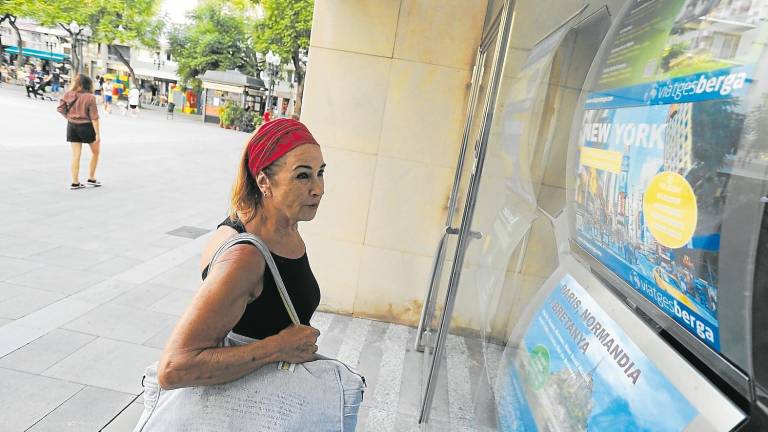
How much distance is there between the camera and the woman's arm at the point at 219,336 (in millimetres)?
1220

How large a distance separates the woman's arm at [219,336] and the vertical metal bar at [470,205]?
6.09 feet

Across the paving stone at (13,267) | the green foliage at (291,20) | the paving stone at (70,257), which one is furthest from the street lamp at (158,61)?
the paving stone at (13,267)

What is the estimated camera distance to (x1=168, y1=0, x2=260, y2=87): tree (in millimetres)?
37531

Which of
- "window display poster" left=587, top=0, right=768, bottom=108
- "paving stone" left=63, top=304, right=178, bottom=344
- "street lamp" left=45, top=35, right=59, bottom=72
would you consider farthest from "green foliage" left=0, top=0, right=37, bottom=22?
"window display poster" left=587, top=0, right=768, bottom=108

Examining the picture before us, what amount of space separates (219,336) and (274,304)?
0.63 ft

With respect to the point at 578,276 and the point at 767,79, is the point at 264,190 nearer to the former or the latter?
the point at 578,276

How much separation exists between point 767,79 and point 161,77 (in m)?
52.8

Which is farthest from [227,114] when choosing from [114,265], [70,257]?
[114,265]

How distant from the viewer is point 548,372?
125 cm

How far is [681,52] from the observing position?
0.92 meters

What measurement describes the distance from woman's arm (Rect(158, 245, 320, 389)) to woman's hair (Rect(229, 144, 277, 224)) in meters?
0.26

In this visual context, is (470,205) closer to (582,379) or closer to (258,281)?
(258,281)

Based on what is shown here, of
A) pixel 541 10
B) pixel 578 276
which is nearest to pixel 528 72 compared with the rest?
pixel 541 10

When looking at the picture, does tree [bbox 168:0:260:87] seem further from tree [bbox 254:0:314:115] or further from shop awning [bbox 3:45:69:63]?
tree [bbox 254:0:314:115]
